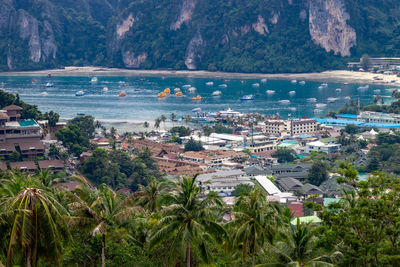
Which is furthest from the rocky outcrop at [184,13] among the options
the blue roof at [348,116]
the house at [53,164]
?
the house at [53,164]

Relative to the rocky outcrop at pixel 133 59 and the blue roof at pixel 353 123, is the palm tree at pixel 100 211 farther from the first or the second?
the rocky outcrop at pixel 133 59

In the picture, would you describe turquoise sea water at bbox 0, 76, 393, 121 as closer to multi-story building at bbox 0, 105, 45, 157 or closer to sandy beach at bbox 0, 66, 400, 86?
sandy beach at bbox 0, 66, 400, 86

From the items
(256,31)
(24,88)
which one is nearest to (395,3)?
(256,31)

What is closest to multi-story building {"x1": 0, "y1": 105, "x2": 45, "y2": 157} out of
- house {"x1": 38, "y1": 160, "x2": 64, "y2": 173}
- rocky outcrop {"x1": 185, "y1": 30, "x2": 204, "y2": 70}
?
house {"x1": 38, "y1": 160, "x2": 64, "y2": 173}

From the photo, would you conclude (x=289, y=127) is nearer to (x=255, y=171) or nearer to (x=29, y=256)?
(x=255, y=171)

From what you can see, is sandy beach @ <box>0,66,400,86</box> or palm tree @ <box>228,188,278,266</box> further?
sandy beach @ <box>0,66,400,86</box>
